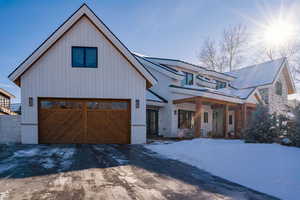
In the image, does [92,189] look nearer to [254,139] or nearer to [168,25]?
[254,139]

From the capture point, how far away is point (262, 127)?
855 cm

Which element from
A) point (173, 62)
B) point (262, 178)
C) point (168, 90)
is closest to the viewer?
point (262, 178)

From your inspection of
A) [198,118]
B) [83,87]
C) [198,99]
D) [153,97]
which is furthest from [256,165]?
[153,97]

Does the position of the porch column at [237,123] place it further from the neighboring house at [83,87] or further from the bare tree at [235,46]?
the bare tree at [235,46]

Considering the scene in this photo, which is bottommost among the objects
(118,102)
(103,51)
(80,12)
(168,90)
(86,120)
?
(86,120)

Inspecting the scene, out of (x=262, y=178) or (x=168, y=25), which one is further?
(x=168, y=25)

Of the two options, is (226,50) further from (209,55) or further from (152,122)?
(152,122)

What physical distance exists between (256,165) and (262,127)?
4413 millimetres

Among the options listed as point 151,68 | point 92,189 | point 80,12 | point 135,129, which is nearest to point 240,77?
point 151,68

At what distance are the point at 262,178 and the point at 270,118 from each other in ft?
18.9

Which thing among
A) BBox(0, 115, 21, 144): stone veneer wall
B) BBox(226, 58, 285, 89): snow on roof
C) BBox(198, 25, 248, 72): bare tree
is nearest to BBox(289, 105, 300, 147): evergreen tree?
BBox(226, 58, 285, 89): snow on roof

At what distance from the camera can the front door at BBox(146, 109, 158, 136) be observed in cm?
1367

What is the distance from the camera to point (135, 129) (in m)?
9.55

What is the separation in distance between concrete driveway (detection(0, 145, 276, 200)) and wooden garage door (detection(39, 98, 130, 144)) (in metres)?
3.52
